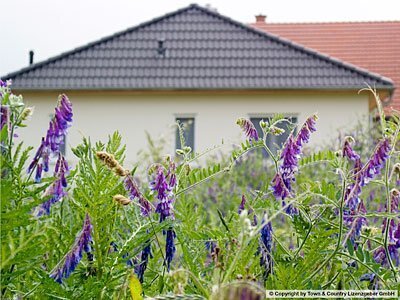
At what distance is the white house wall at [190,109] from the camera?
20.4 m

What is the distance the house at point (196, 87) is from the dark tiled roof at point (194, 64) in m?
0.02

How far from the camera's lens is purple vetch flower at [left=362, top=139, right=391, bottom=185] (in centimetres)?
127

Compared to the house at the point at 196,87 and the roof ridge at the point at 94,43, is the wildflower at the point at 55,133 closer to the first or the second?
the house at the point at 196,87

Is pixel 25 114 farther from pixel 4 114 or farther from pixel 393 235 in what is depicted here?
pixel 393 235

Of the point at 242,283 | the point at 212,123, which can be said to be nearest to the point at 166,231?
the point at 242,283

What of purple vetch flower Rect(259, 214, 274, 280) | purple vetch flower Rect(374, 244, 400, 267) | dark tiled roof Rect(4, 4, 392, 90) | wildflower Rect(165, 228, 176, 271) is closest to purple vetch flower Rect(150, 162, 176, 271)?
wildflower Rect(165, 228, 176, 271)

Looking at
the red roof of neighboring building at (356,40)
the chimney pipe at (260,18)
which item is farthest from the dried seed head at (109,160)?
the chimney pipe at (260,18)

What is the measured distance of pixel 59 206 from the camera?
1.32 metres

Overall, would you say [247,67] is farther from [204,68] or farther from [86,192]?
[86,192]

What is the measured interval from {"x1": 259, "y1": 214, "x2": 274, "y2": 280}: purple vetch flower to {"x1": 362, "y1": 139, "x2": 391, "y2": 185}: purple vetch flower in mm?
161

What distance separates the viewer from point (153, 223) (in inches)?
45.8

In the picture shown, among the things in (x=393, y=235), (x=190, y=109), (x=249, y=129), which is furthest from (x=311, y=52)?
(x=393, y=235)

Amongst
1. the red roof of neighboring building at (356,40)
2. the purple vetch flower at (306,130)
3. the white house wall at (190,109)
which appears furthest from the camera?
the red roof of neighboring building at (356,40)

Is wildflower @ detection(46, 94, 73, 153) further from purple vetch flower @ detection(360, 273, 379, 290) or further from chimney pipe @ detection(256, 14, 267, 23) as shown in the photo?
chimney pipe @ detection(256, 14, 267, 23)
